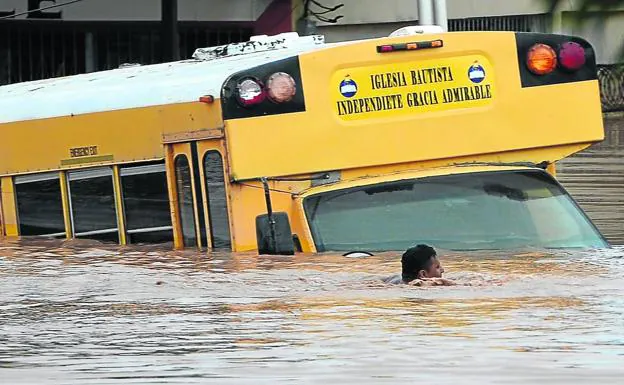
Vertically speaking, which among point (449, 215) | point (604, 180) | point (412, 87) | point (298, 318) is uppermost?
point (412, 87)

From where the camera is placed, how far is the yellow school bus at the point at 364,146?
32.2 feet

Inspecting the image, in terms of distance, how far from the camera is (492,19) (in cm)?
2588

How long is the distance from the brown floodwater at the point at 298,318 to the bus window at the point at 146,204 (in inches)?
5.6

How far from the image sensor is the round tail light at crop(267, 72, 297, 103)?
9.91m

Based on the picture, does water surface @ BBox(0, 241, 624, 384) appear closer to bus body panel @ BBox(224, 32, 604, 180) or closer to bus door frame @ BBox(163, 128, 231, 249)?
bus door frame @ BBox(163, 128, 231, 249)

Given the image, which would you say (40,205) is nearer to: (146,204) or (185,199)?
(146,204)

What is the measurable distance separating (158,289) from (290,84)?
1.59 meters

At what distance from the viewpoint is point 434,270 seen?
885 centimetres

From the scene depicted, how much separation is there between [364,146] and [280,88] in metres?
0.66

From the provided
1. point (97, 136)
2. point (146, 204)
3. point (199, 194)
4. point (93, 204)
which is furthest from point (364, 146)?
point (93, 204)

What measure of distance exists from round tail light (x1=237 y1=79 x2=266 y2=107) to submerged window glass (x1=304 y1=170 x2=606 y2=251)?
28.1 inches

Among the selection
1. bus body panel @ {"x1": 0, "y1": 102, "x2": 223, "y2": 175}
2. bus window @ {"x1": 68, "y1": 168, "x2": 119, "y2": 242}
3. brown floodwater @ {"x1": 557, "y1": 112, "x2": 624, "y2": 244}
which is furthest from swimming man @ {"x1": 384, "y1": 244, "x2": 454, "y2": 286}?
brown floodwater @ {"x1": 557, "y1": 112, "x2": 624, "y2": 244}

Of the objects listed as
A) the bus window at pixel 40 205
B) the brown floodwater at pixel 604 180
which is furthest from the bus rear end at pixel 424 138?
the brown floodwater at pixel 604 180

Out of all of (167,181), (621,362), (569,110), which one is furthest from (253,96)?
(621,362)
